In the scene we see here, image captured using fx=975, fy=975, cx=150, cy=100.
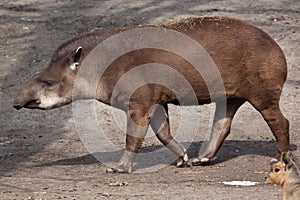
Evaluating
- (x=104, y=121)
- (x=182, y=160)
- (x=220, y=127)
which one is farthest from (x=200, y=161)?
(x=104, y=121)

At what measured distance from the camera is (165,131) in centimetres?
999

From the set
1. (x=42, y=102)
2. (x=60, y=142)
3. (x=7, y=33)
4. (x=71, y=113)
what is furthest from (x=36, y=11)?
(x=42, y=102)

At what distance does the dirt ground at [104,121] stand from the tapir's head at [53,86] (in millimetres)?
708

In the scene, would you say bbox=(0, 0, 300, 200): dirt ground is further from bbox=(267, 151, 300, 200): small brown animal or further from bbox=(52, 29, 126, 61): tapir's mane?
bbox=(52, 29, 126, 61): tapir's mane

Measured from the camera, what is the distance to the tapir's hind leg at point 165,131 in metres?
9.95

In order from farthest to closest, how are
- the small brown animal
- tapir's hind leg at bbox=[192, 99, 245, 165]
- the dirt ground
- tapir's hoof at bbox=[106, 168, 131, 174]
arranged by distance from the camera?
1. tapir's hind leg at bbox=[192, 99, 245, 165]
2. tapir's hoof at bbox=[106, 168, 131, 174]
3. the dirt ground
4. the small brown animal

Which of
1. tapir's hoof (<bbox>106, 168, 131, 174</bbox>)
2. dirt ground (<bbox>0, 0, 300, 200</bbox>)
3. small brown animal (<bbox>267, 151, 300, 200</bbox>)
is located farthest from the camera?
tapir's hoof (<bbox>106, 168, 131, 174</bbox>)

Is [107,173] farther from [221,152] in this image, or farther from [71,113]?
[71,113]

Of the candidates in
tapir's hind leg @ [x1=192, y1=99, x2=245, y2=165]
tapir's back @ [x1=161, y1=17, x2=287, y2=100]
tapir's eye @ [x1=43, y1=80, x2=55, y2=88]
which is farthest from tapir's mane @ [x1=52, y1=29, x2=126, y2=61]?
tapir's hind leg @ [x1=192, y1=99, x2=245, y2=165]

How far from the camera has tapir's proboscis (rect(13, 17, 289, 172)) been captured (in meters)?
9.62

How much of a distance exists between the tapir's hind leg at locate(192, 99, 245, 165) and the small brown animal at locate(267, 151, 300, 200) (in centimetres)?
218

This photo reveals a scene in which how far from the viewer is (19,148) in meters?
10.9

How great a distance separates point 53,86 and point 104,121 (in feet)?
7.84

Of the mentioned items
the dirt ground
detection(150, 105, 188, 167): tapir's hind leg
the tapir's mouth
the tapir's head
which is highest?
the tapir's head
